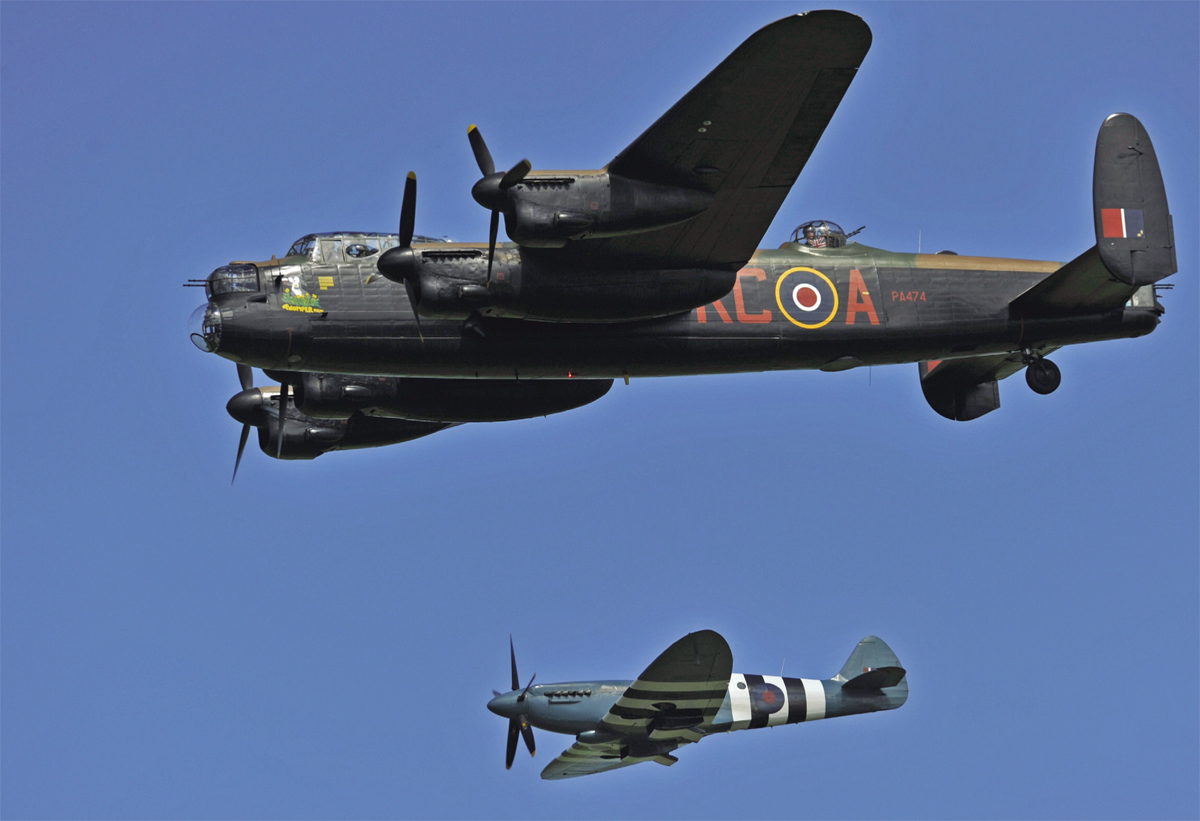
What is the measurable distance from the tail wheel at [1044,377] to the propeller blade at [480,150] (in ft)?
40.8

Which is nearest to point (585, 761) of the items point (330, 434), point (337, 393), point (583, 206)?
point (330, 434)

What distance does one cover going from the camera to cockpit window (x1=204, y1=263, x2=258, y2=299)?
26.0m

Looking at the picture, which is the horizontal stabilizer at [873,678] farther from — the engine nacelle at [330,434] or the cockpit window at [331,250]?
the cockpit window at [331,250]

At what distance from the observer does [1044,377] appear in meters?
29.4

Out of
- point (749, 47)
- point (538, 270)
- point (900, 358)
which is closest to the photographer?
point (749, 47)

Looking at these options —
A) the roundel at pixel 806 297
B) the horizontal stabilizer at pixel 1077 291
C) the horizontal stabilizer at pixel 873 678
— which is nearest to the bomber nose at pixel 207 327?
the roundel at pixel 806 297

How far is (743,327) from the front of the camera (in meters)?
27.7

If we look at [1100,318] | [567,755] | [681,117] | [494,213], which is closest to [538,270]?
[494,213]

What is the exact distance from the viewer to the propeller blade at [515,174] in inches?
909

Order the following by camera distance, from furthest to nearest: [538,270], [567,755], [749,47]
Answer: [567,755], [538,270], [749,47]

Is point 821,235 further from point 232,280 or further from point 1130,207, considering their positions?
point 232,280

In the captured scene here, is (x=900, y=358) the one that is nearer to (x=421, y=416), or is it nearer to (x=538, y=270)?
(x=538, y=270)

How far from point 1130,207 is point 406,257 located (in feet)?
46.5

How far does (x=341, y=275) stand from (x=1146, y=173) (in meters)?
15.8
